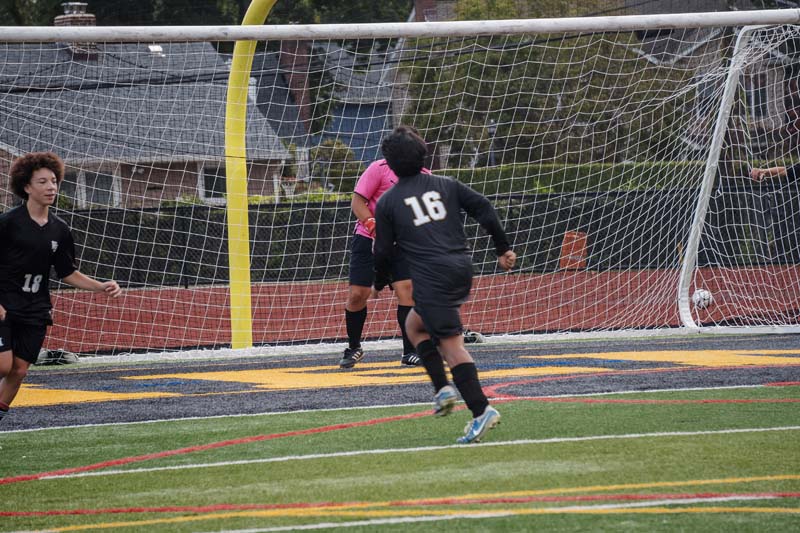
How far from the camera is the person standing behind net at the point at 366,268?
10.0 m

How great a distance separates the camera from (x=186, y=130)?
17.6 meters

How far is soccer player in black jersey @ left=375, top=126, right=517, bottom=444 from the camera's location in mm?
6621

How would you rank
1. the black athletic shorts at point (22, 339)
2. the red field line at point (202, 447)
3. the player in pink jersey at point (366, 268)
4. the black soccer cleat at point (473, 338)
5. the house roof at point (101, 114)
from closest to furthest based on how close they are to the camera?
the red field line at point (202, 447) → the black athletic shorts at point (22, 339) → the player in pink jersey at point (366, 268) → the black soccer cleat at point (473, 338) → the house roof at point (101, 114)

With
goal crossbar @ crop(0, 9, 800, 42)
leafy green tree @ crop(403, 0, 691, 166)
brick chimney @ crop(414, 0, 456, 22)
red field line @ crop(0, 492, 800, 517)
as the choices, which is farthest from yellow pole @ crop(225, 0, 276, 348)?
brick chimney @ crop(414, 0, 456, 22)

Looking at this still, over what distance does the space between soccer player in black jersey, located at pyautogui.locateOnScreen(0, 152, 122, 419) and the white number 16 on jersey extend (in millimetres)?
2123

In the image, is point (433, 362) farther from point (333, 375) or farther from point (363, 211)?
point (333, 375)

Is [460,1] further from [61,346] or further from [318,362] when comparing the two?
[318,362]

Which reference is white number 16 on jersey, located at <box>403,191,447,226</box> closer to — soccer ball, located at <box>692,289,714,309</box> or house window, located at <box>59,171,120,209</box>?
soccer ball, located at <box>692,289,714,309</box>

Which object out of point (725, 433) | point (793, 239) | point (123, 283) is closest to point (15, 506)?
point (725, 433)

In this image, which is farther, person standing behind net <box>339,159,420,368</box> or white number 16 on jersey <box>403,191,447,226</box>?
person standing behind net <box>339,159,420,368</box>

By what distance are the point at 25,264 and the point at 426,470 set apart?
2.94 meters

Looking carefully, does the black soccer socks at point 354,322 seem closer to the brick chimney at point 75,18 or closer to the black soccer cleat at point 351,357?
the black soccer cleat at point 351,357

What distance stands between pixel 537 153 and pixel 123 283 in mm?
12296

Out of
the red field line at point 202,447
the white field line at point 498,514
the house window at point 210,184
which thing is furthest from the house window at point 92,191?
the white field line at point 498,514
